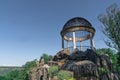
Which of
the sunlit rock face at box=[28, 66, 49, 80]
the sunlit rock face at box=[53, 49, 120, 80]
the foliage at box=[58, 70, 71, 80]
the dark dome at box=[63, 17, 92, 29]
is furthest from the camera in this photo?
the dark dome at box=[63, 17, 92, 29]

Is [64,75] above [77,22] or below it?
below

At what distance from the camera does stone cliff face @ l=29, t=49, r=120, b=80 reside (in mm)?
20562

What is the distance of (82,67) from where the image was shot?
823 inches

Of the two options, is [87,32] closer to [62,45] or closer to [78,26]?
[78,26]

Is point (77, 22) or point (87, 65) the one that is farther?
point (77, 22)

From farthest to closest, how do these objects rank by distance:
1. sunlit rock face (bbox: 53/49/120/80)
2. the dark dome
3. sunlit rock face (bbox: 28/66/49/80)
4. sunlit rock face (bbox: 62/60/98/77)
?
the dark dome → sunlit rock face (bbox: 28/66/49/80) → sunlit rock face (bbox: 53/49/120/80) → sunlit rock face (bbox: 62/60/98/77)

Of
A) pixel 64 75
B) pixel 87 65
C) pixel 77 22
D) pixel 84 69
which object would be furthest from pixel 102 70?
pixel 77 22

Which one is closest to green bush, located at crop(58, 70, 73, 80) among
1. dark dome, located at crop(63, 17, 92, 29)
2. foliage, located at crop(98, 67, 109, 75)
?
foliage, located at crop(98, 67, 109, 75)

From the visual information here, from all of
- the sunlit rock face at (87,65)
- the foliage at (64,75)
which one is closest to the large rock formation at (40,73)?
the foliage at (64,75)

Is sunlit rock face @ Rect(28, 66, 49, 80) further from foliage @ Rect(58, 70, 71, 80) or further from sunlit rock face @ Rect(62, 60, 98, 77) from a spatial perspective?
sunlit rock face @ Rect(62, 60, 98, 77)

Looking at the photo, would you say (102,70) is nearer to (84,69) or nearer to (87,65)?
(87,65)

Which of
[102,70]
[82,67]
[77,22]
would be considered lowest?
[102,70]

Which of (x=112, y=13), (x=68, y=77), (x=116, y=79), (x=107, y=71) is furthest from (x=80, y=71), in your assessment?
(x=112, y=13)

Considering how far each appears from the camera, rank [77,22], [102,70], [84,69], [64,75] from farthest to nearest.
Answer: [77,22]
[102,70]
[84,69]
[64,75]
